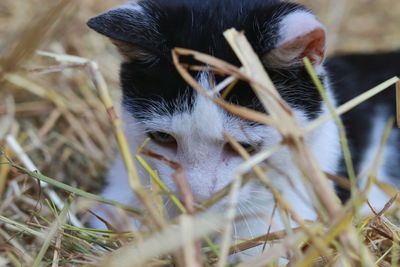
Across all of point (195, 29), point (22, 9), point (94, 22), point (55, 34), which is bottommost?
point (195, 29)

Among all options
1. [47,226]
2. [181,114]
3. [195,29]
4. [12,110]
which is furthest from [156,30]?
[12,110]

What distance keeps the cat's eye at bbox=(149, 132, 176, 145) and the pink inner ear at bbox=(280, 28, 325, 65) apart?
0.46 m

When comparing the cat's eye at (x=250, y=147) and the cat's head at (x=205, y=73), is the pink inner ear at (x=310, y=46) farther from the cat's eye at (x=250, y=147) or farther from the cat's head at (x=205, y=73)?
the cat's eye at (x=250, y=147)

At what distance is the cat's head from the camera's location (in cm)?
189

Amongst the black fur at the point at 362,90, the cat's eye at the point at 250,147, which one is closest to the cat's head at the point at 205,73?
the cat's eye at the point at 250,147

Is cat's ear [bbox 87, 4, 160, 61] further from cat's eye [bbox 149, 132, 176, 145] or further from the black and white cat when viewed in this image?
cat's eye [bbox 149, 132, 176, 145]

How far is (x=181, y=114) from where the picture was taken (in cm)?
195

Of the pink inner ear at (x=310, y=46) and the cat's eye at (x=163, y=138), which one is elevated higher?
the cat's eye at (x=163, y=138)

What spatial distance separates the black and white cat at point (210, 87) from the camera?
1.90m

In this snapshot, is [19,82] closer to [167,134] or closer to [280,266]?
[167,134]

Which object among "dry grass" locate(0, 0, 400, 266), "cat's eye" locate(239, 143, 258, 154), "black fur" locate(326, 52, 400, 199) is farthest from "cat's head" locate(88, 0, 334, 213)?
"black fur" locate(326, 52, 400, 199)

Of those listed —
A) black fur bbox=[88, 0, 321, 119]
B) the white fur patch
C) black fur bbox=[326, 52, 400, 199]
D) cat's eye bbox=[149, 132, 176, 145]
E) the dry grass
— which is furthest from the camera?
black fur bbox=[326, 52, 400, 199]

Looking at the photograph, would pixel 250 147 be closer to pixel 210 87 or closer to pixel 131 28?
pixel 210 87

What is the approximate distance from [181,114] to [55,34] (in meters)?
1.56
